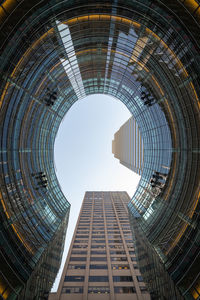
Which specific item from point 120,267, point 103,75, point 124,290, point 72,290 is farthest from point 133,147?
point 72,290

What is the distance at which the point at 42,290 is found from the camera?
22.3 meters

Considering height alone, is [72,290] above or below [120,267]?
above

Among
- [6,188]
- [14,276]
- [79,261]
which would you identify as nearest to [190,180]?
[14,276]

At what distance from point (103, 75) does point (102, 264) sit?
50512 mm

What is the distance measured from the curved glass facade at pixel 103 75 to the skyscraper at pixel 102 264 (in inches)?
448

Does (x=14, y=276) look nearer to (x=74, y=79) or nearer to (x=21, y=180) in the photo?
(x=21, y=180)

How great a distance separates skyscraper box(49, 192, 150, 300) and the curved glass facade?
37.3 feet

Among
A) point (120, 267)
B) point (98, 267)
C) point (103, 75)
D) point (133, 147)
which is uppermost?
point (103, 75)

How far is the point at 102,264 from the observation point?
39625mm

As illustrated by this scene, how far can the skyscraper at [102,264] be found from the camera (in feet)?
102

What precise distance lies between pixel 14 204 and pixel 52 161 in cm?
2121

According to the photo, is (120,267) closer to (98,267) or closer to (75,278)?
(98,267)

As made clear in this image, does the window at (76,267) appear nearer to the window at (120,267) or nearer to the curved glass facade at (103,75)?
the window at (120,267)

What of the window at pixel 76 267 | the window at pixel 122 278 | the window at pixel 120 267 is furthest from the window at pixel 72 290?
the window at pixel 120 267
